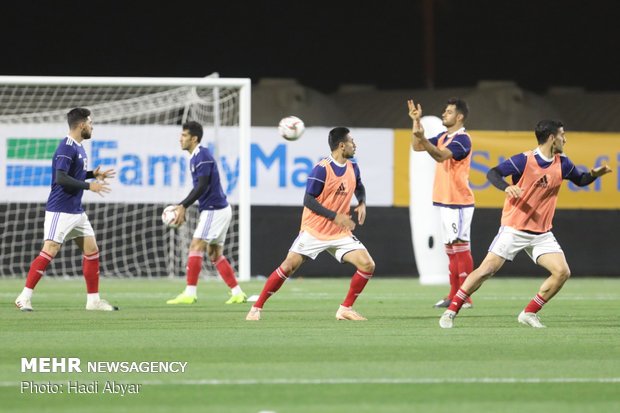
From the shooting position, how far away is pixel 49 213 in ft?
39.3

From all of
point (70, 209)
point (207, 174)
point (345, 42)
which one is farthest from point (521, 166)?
point (345, 42)

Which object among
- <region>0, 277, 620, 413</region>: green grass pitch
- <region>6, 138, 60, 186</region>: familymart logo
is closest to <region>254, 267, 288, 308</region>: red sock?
<region>0, 277, 620, 413</region>: green grass pitch

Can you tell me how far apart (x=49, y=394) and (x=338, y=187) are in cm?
484

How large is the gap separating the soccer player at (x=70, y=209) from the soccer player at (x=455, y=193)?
3.58m

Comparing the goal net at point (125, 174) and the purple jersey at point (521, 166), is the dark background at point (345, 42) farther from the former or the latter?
the purple jersey at point (521, 166)

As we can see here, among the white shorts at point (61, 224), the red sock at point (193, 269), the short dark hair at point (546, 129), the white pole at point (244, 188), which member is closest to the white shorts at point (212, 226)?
the red sock at point (193, 269)

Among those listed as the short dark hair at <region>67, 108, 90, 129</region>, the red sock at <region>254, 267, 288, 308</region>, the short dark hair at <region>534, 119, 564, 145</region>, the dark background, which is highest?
the dark background

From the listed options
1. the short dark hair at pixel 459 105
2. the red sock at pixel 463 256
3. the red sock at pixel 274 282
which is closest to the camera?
the red sock at pixel 274 282

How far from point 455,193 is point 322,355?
17.1 ft

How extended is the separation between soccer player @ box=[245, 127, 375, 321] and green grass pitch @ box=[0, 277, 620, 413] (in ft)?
1.47

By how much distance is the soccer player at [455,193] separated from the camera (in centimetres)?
1286

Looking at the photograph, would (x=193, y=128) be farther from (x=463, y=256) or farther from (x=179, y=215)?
(x=463, y=256)

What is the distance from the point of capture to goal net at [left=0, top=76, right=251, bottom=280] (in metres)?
18.1

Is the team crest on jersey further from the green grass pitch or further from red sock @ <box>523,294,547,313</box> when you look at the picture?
red sock @ <box>523,294,547,313</box>
